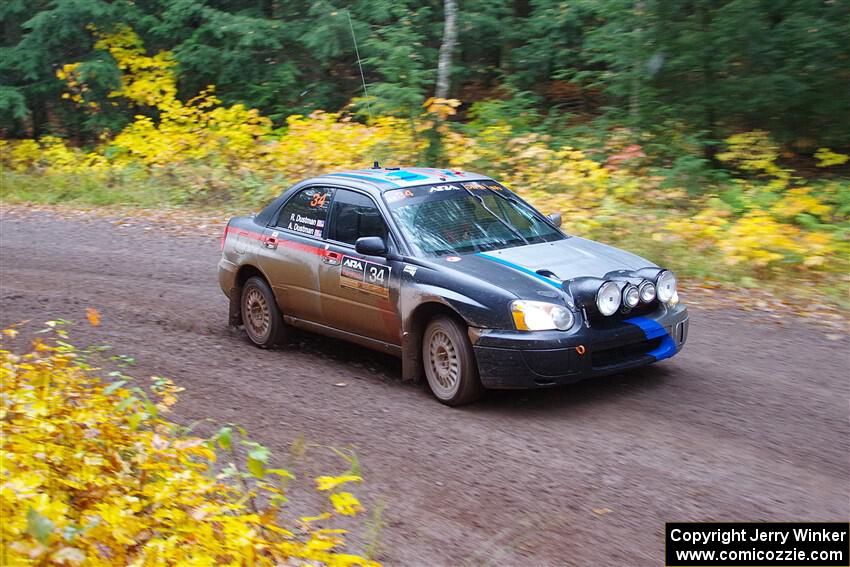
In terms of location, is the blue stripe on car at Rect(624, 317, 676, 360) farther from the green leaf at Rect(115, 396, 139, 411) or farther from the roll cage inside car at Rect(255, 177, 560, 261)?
the green leaf at Rect(115, 396, 139, 411)

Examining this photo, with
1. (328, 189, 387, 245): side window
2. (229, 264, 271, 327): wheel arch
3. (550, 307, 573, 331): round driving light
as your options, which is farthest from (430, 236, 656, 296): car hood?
(229, 264, 271, 327): wheel arch

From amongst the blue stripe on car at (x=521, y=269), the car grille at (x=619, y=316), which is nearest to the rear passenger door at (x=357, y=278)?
the blue stripe on car at (x=521, y=269)

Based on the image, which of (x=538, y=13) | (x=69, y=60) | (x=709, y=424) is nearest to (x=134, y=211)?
(x=69, y=60)

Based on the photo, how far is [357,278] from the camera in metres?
7.39

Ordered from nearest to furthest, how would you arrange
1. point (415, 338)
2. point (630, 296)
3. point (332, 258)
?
point (630, 296) < point (415, 338) < point (332, 258)

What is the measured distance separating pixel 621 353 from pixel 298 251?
3.18 meters

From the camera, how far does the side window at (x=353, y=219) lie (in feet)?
24.5

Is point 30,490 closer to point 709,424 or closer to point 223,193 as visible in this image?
point 709,424

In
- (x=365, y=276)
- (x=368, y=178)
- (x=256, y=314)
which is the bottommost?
(x=256, y=314)

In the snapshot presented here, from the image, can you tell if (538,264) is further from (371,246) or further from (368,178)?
(368,178)

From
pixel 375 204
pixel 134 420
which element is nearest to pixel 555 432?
pixel 375 204

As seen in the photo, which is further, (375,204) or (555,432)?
(375,204)

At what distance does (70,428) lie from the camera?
194 inches

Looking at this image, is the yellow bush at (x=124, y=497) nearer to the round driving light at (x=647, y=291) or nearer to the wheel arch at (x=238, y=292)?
the round driving light at (x=647, y=291)
